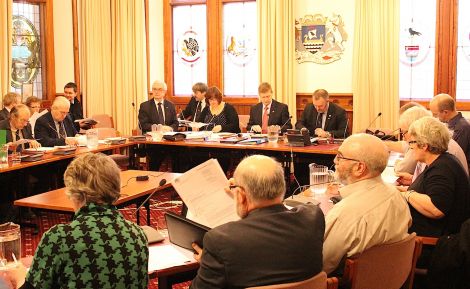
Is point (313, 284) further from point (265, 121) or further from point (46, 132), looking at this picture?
point (265, 121)

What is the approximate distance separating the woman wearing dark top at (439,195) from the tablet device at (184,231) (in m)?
1.28

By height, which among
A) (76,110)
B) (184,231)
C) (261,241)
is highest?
(76,110)

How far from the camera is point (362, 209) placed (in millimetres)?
2629

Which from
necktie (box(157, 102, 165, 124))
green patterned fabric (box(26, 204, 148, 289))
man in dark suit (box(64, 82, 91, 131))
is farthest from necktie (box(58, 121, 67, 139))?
green patterned fabric (box(26, 204, 148, 289))

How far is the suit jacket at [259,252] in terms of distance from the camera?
6.73ft

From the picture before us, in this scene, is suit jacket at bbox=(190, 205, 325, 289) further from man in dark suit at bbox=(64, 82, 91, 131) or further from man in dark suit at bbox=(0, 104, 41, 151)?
man in dark suit at bbox=(64, 82, 91, 131)

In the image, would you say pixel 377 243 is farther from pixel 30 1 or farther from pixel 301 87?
pixel 30 1

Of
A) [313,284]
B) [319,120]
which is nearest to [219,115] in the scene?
[319,120]

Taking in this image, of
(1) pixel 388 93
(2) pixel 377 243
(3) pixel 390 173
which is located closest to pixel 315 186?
(3) pixel 390 173

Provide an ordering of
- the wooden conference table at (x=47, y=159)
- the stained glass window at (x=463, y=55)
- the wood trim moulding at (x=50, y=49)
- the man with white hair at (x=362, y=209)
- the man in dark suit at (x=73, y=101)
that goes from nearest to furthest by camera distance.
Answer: the man with white hair at (x=362, y=209) < the wooden conference table at (x=47, y=159) < the stained glass window at (x=463, y=55) < the man in dark suit at (x=73, y=101) < the wood trim moulding at (x=50, y=49)

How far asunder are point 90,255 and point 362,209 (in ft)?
3.87

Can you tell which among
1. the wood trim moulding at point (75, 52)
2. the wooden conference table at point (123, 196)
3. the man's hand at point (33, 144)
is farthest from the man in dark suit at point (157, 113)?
the wooden conference table at point (123, 196)

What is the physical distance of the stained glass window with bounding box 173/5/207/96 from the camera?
10.0 m

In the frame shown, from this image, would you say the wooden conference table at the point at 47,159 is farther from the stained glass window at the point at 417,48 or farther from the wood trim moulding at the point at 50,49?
the stained glass window at the point at 417,48
